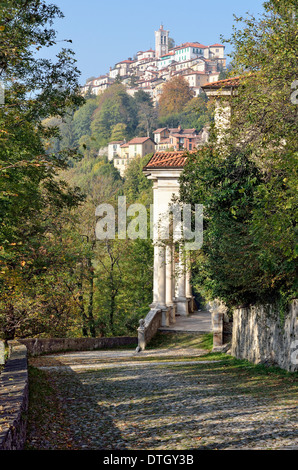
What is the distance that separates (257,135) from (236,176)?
12.5ft

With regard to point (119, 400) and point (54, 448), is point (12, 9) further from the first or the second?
point (54, 448)

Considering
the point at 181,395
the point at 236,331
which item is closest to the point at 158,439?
the point at 181,395

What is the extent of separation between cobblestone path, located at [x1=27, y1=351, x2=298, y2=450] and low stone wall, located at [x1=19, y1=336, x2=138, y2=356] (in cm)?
703

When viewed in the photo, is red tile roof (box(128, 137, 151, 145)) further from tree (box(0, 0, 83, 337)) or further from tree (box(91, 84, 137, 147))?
tree (box(0, 0, 83, 337))

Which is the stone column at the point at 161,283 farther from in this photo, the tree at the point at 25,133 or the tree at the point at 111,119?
the tree at the point at 111,119

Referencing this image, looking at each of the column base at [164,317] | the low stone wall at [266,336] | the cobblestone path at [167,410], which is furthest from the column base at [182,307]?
the cobblestone path at [167,410]

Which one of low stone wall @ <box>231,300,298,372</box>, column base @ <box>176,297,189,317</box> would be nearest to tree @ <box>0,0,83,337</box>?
low stone wall @ <box>231,300,298,372</box>

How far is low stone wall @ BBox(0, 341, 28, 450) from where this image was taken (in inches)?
297

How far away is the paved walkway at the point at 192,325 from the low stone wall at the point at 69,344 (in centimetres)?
307

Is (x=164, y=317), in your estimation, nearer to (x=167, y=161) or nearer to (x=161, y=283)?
(x=161, y=283)

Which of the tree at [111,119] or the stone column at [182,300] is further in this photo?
the tree at [111,119]

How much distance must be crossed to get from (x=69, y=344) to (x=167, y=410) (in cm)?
1873

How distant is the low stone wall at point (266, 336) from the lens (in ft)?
53.0

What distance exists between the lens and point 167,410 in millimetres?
11984
